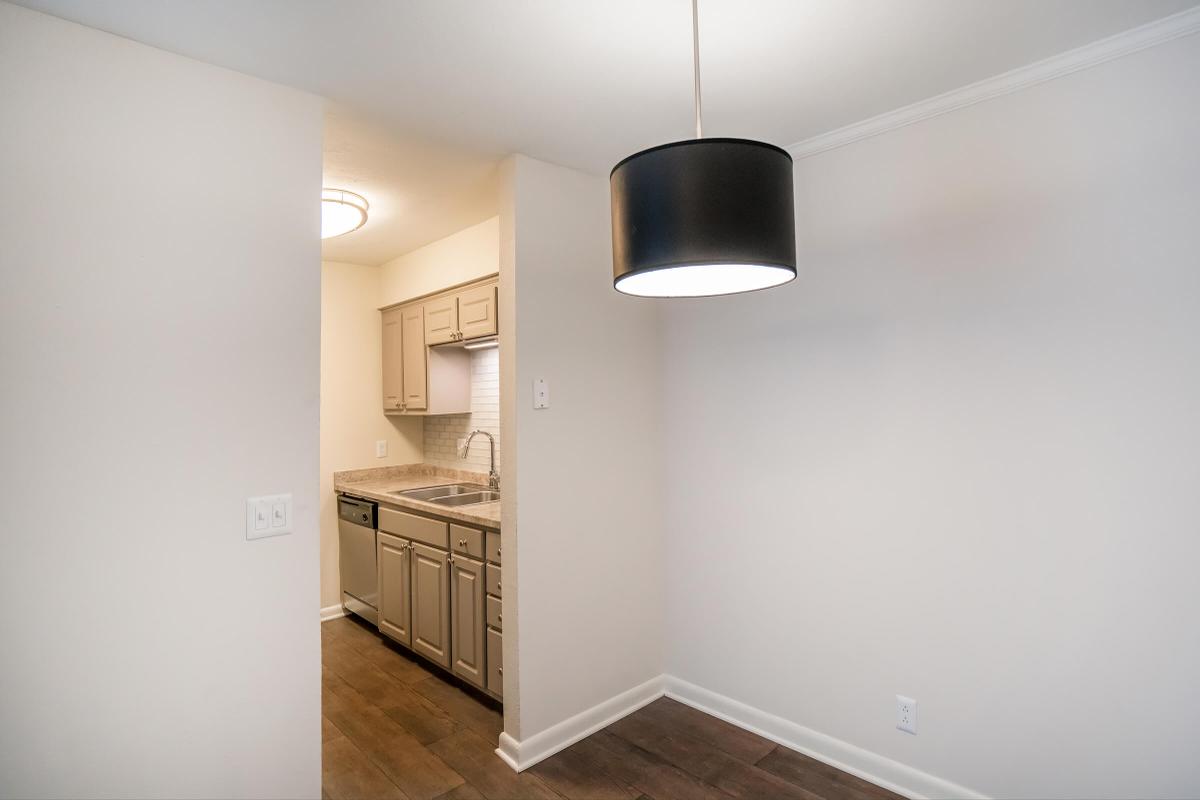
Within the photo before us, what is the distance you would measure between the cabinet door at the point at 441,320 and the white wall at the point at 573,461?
1228mm

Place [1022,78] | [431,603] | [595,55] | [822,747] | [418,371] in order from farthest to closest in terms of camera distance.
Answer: [418,371]
[431,603]
[822,747]
[1022,78]
[595,55]

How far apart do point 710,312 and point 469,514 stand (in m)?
1.56

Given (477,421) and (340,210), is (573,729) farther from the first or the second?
(340,210)

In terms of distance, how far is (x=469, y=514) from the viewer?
3.08 metres

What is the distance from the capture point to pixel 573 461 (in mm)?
2820

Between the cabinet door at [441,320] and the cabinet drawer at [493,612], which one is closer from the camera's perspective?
the cabinet drawer at [493,612]

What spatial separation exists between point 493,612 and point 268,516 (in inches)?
51.2

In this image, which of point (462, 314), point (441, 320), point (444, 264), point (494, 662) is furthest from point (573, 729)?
point (444, 264)

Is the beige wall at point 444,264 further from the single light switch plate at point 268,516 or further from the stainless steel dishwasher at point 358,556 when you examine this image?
the single light switch plate at point 268,516

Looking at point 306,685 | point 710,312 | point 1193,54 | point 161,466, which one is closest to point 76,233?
point 161,466

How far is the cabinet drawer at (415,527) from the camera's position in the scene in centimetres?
331

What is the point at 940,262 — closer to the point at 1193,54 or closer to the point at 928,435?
the point at 928,435

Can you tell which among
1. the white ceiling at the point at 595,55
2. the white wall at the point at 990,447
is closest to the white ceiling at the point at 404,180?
the white ceiling at the point at 595,55

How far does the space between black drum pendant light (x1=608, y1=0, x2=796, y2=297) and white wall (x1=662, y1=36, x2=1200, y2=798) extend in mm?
1264
